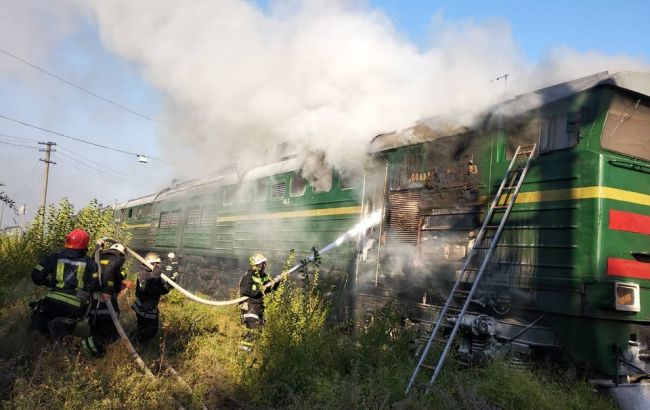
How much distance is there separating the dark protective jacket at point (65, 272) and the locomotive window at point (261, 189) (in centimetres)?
583

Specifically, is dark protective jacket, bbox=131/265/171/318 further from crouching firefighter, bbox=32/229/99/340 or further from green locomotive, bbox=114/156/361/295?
green locomotive, bbox=114/156/361/295

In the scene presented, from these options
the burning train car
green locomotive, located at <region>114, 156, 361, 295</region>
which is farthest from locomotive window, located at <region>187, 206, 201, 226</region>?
the burning train car

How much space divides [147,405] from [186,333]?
315cm

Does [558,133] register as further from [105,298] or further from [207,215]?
[207,215]

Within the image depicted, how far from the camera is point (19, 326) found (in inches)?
263

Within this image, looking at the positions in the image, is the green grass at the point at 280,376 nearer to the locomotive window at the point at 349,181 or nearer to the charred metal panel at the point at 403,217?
the charred metal panel at the point at 403,217

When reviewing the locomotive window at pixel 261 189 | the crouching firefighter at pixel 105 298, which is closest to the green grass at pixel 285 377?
the crouching firefighter at pixel 105 298

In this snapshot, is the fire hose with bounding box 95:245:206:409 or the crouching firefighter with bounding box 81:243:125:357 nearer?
the fire hose with bounding box 95:245:206:409

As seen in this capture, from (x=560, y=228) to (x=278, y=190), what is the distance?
21.1 ft

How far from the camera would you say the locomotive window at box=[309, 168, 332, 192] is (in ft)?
29.6

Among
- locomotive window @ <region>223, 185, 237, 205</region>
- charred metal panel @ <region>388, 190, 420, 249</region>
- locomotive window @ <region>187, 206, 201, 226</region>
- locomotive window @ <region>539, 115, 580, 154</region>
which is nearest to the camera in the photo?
locomotive window @ <region>539, 115, 580, 154</region>

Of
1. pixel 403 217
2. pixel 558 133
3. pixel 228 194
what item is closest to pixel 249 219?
pixel 228 194

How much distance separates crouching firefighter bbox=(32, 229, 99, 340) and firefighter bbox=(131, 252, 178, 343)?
1.17 metres

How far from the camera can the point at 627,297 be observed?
4.96 m
